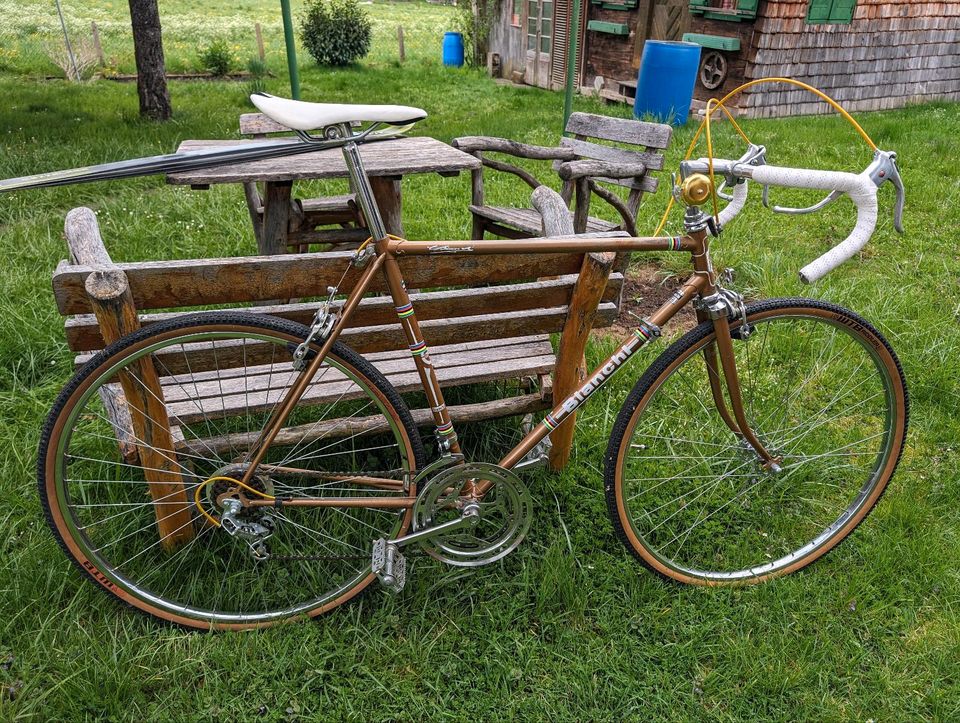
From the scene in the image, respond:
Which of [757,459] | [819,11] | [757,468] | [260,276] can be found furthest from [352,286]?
[819,11]

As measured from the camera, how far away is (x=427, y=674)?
2.30m

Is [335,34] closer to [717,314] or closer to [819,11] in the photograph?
[819,11]

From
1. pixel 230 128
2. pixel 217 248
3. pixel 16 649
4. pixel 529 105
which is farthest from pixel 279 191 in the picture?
pixel 529 105

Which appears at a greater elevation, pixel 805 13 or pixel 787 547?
pixel 805 13

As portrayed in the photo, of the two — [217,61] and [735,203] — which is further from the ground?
[735,203]

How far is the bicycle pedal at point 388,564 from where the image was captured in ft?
7.57

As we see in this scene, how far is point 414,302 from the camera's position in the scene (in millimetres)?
2326

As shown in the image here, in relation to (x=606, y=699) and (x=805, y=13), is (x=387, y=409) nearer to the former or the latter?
(x=606, y=699)

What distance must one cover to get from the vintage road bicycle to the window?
898cm

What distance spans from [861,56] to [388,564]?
1171cm

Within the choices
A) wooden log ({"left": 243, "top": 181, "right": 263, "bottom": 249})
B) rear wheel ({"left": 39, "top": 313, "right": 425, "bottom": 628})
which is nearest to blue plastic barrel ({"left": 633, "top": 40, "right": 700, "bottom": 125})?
wooden log ({"left": 243, "top": 181, "right": 263, "bottom": 249})

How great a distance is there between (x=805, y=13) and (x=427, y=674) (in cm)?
1050

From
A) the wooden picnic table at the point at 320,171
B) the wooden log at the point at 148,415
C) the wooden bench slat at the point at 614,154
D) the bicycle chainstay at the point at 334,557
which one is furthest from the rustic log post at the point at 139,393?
the wooden bench slat at the point at 614,154

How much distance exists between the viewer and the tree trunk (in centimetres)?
858
